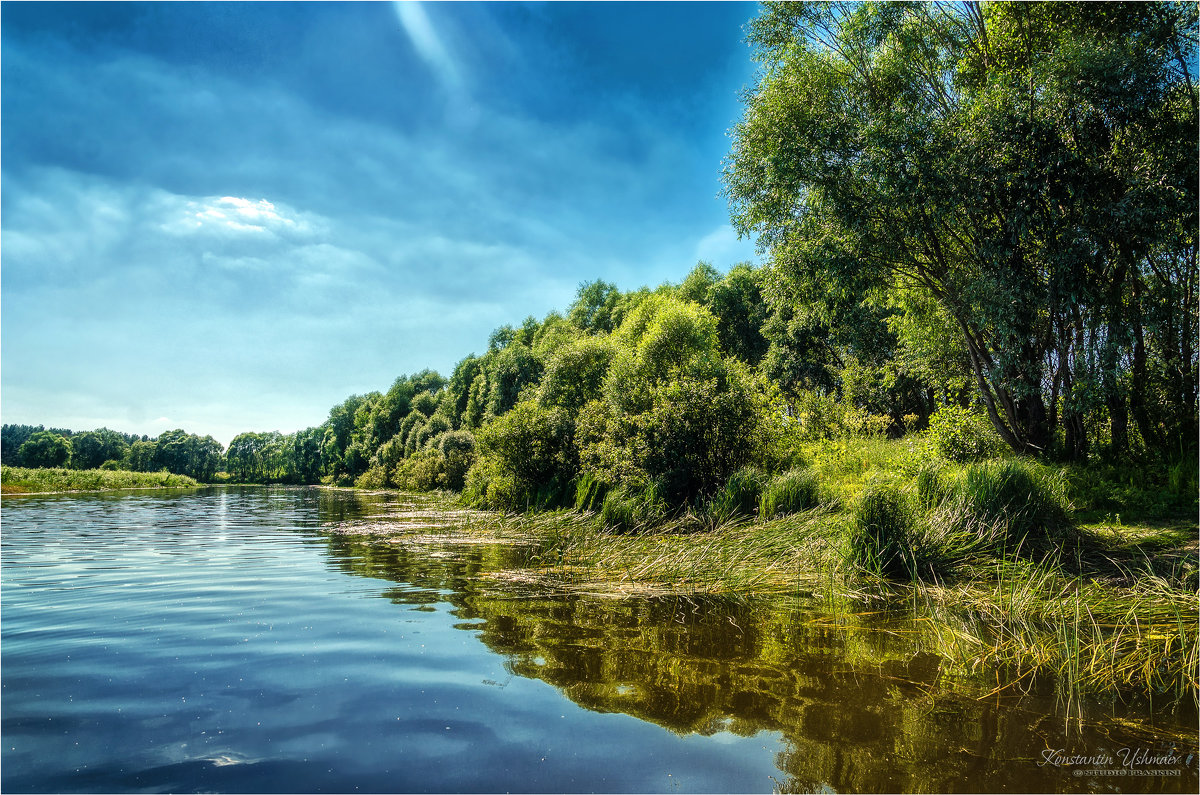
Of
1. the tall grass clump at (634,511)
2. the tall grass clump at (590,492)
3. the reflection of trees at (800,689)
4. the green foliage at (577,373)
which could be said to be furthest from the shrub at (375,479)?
the reflection of trees at (800,689)

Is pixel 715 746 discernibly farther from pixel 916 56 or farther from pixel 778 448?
pixel 916 56

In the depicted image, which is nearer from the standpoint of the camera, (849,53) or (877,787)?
(877,787)

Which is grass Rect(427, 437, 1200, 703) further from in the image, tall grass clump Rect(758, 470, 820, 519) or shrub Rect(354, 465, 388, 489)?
shrub Rect(354, 465, 388, 489)

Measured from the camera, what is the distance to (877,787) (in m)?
2.98

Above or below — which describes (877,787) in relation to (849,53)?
below

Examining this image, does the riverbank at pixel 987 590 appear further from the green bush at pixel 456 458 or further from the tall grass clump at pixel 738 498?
the green bush at pixel 456 458

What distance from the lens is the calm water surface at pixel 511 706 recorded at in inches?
122

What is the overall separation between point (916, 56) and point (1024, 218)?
18.4 feet

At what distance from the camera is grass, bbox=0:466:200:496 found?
38.1 metres

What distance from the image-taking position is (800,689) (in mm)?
4191

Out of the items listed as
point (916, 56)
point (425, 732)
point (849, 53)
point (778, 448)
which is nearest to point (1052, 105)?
point (916, 56)

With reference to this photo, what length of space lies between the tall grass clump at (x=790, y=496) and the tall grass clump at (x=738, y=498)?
589mm

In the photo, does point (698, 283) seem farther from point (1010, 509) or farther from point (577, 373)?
point (1010, 509)

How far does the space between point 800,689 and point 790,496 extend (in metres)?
8.89
